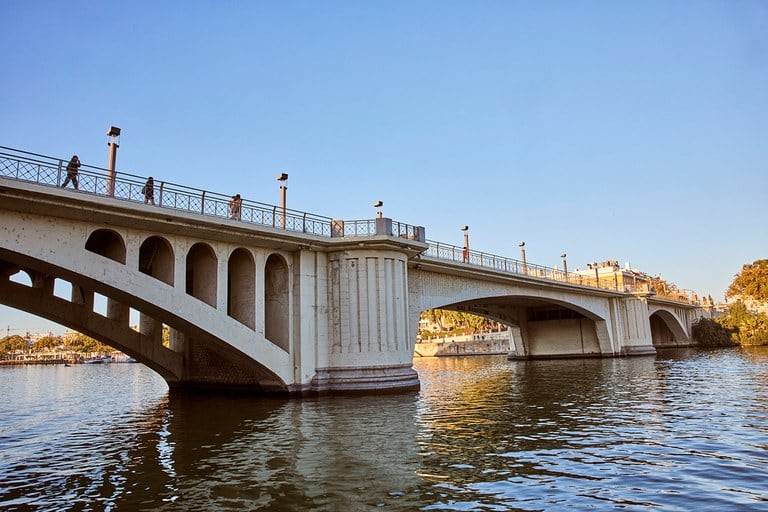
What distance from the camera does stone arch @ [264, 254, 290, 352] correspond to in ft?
83.9

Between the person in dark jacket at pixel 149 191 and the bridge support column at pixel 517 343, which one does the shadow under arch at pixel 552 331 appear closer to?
the bridge support column at pixel 517 343

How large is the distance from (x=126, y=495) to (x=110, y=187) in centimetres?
1245

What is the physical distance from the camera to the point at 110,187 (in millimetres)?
19047

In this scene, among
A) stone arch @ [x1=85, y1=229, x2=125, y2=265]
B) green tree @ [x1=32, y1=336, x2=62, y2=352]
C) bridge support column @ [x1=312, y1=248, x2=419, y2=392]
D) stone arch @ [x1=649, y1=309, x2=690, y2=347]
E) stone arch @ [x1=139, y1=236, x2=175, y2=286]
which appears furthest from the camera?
green tree @ [x1=32, y1=336, x2=62, y2=352]

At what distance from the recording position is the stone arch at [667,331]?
77.5 meters

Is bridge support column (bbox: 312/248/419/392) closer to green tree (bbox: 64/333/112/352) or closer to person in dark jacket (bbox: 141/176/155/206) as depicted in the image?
person in dark jacket (bbox: 141/176/155/206)

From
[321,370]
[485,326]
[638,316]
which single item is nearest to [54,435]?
[321,370]

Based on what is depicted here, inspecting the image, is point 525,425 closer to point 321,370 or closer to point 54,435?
point 321,370

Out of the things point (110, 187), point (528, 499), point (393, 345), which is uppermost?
point (110, 187)

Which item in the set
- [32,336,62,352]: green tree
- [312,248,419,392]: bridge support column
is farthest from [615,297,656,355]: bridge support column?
[32,336,62,352]: green tree

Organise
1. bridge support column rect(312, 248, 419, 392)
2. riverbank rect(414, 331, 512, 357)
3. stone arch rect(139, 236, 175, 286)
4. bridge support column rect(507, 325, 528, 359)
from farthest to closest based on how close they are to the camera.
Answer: riverbank rect(414, 331, 512, 357) < bridge support column rect(507, 325, 528, 359) < bridge support column rect(312, 248, 419, 392) < stone arch rect(139, 236, 175, 286)

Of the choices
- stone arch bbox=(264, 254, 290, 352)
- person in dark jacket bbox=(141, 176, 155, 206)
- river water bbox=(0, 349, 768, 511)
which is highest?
person in dark jacket bbox=(141, 176, 155, 206)

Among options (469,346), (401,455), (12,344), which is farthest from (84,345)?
(401,455)

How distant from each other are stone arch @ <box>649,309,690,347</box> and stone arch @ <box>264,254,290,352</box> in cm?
6454
